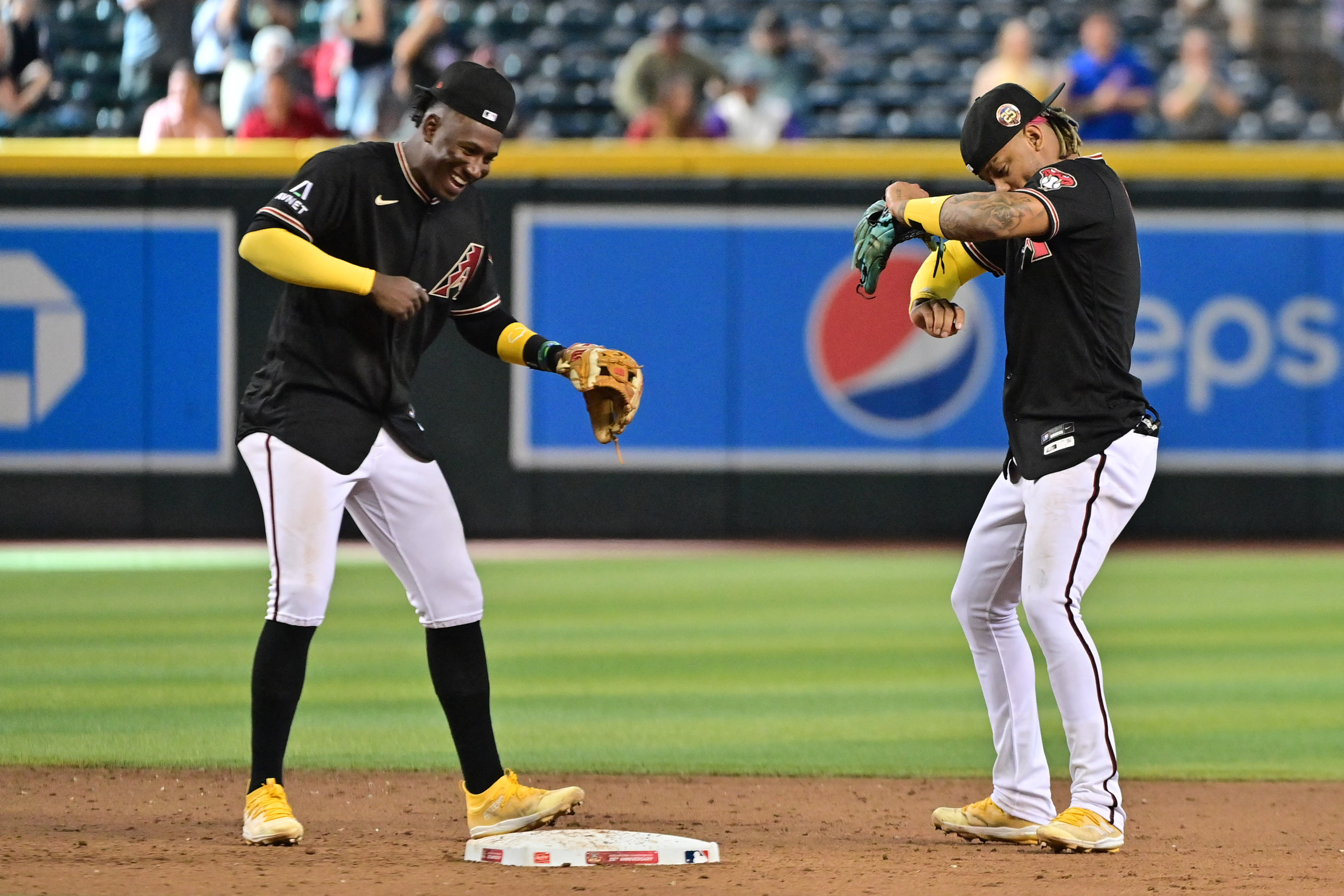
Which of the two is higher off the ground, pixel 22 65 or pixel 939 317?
pixel 22 65

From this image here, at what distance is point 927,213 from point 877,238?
212mm

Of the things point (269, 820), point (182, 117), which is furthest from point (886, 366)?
point (269, 820)

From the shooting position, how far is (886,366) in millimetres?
12773

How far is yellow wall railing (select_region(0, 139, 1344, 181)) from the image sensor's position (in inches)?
488

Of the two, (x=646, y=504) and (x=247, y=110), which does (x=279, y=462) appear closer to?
(x=646, y=504)

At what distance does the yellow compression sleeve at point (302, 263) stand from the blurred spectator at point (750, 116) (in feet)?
30.8

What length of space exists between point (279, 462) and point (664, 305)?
8.27 metres

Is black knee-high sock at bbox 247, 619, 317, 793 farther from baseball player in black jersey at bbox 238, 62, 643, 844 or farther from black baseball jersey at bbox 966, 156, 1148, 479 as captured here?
black baseball jersey at bbox 966, 156, 1148, 479

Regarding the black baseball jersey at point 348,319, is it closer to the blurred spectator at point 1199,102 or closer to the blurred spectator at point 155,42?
the blurred spectator at point 155,42

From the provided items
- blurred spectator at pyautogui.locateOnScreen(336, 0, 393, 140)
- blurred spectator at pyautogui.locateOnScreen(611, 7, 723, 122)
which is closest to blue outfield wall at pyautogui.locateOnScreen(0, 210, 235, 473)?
blurred spectator at pyautogui.locateOnScreen(336, 0, 393, 140)

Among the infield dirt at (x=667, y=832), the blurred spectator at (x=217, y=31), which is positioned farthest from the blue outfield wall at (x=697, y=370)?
the infield dirt at (x=667, y=832)

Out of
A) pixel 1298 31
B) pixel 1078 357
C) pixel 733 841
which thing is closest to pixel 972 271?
pixel 1078 357

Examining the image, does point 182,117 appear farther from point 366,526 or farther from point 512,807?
point 512,807

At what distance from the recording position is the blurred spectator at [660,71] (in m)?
13.8
